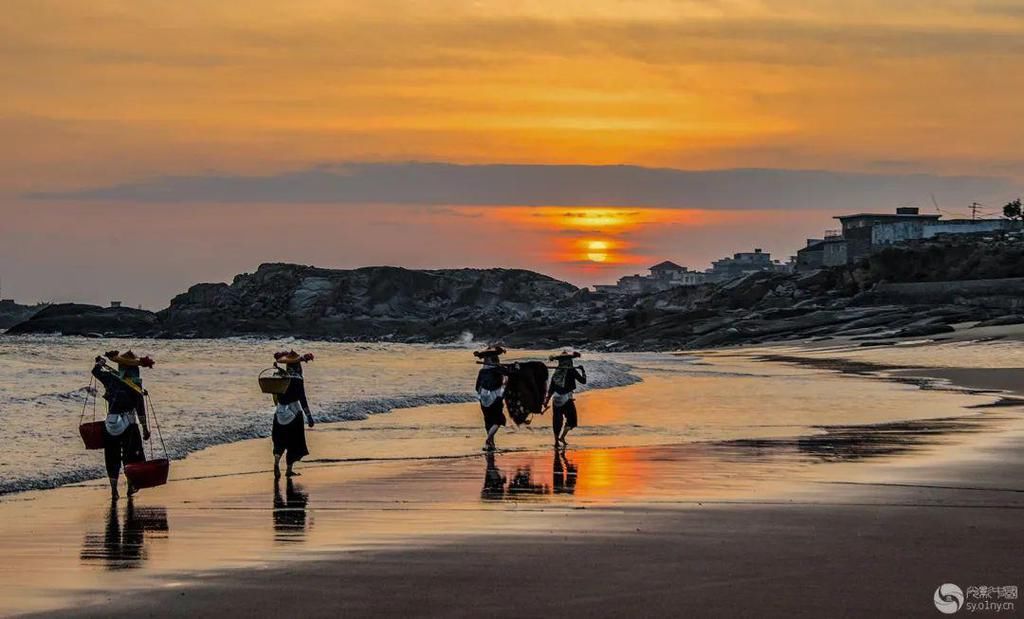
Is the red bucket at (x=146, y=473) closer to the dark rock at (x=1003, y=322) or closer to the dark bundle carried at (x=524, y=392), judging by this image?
the dark bundle carried at (x=524, y=392)

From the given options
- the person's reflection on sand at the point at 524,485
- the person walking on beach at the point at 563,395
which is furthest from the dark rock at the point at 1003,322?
the person's reflection on sand at the point at 524,485

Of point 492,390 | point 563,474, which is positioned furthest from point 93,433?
point 492,390

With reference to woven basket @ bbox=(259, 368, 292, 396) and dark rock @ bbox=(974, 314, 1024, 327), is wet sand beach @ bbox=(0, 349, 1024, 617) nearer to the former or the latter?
woven basket @ bbox=(259, 368, 292, 396)

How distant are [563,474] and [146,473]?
510 centimetres

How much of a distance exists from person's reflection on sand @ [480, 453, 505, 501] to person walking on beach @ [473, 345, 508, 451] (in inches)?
81.7

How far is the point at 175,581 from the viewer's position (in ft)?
28.7

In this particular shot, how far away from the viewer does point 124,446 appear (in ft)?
A: 47.2

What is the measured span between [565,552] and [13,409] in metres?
21.8

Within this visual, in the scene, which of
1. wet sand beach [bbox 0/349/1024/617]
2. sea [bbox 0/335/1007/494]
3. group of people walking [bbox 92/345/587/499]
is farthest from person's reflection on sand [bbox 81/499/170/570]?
sea [bbox 0/335/1007/494]

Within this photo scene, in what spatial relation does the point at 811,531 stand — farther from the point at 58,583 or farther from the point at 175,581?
the point at 58,583

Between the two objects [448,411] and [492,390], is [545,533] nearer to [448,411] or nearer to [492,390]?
[492,390]

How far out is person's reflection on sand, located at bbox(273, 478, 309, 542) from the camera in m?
10.9

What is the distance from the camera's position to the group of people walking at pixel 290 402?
47.2 feet

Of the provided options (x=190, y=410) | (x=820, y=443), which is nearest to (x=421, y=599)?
(x=820, y=443)
